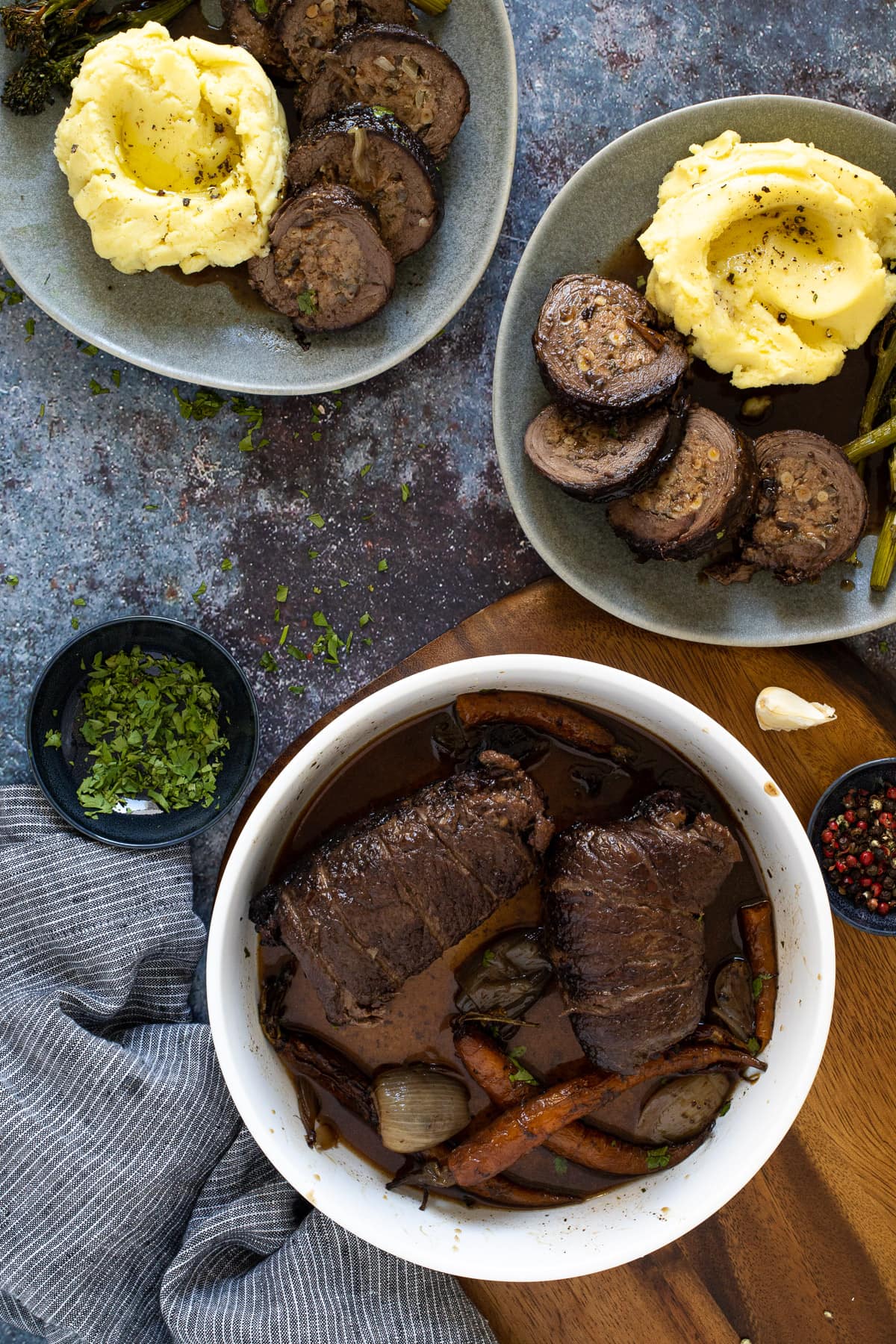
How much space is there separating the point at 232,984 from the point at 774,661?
1908 millimetres

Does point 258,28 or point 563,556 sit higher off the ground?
point 258,28

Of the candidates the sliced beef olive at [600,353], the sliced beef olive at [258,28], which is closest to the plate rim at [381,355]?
the sliced beef olive at [600,353]

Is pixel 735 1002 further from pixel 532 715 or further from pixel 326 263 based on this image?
pixel 326 263

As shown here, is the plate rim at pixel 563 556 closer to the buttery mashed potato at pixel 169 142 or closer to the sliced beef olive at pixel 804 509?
the sliced beef olive at pixel 804 509

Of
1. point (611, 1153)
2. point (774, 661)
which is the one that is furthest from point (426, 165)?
point (611, 1153)

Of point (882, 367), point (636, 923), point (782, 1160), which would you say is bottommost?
point (782, 1160)

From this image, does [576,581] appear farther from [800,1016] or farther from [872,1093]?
[872,1093]

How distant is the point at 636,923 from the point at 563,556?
44.0 inches

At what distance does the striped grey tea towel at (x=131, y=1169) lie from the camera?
3.16 meters

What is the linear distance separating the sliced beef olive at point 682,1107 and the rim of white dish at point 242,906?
0.85 ft

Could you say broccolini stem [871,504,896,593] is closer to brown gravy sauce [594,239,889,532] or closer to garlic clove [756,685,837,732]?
brown gravy sauce [594,239,889,532]

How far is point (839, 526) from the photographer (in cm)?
317

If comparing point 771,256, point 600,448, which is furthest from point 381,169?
point 771,256

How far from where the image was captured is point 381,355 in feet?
10.7
